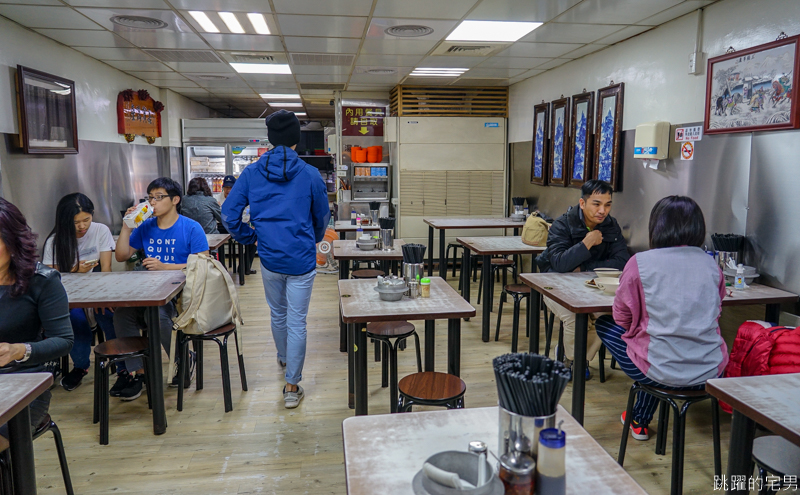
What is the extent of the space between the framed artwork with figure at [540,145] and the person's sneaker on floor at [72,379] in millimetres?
5261

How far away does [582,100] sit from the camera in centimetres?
579

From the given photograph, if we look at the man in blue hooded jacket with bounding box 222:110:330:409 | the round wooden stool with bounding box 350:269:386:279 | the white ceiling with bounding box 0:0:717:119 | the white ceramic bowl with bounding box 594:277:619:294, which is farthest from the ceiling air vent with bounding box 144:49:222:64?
the white ceramic bowl with bounding box 594:277:619:294

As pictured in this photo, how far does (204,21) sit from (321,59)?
1.77 metres

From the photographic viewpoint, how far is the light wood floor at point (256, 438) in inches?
103

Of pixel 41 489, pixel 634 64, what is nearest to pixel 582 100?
pixel 634 64

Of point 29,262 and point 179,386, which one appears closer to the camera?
point 29,262

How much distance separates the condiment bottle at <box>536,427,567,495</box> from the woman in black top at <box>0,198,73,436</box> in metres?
1.98

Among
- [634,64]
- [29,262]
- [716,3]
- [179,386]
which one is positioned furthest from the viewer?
[634,64]

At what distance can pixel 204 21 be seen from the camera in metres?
4.34

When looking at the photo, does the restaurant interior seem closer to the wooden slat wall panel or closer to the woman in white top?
the woman in white top

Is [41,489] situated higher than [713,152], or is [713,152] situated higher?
[713,152]

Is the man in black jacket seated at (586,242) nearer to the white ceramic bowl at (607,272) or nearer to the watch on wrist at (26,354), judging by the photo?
the white ceramic bowl at (607,272)

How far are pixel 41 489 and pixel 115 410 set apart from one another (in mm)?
859

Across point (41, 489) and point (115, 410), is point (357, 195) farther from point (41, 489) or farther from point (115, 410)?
point (41, 489)
